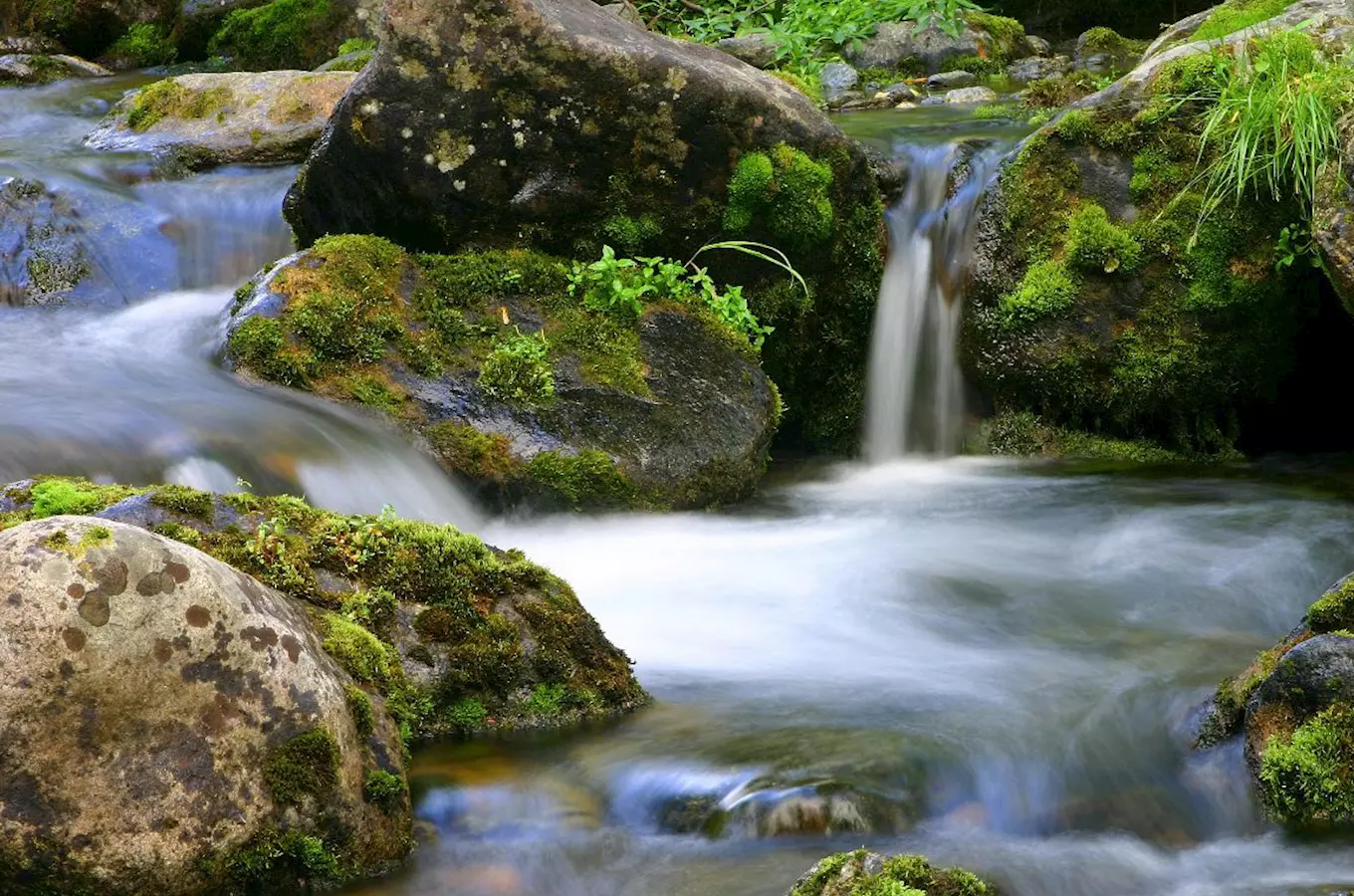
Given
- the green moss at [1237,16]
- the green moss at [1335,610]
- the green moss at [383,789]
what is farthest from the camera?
the green moss at [1237,16]

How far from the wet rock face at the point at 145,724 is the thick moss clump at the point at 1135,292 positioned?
5.85 metres

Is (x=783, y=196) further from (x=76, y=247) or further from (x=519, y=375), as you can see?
(x=76, y=247)

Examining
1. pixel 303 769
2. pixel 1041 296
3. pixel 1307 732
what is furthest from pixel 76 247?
pixel 1307 732

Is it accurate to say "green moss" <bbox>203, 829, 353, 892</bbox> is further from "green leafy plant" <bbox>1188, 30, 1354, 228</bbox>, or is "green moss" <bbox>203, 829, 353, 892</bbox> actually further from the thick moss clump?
"green leafy plant" <bbox>1188, 30, 1354, 228</bbox>

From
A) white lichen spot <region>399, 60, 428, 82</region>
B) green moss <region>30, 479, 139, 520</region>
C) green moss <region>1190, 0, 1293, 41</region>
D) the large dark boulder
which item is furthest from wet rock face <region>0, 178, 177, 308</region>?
green moss <region>1190, 0, 1293, 41</region>

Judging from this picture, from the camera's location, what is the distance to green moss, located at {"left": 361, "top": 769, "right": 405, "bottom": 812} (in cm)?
363

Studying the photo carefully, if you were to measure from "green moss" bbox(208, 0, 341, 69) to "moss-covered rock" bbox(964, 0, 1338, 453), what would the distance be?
9127 millimetres

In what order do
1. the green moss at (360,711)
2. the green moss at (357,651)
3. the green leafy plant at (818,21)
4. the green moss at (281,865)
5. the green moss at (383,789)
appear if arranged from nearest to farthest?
the green moss at (281,865) → the green moss at (383,789) → the green moss at (360,711) → the green moss at (357,651) → the green leafy plant at (818,21)

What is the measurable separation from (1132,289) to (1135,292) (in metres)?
0.02

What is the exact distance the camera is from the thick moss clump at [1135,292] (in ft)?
27.0

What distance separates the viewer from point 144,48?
16250 mm

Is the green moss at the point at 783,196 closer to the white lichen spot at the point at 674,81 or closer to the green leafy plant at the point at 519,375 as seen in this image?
the white lichen spot at the point at 674,81

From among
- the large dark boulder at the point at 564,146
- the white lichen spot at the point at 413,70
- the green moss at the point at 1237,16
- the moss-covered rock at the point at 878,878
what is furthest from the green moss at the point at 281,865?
the green moss at the point at 1237,16

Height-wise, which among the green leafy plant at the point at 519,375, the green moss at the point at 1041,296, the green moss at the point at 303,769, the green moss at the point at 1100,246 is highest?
the green moss at the point at 1100,246
